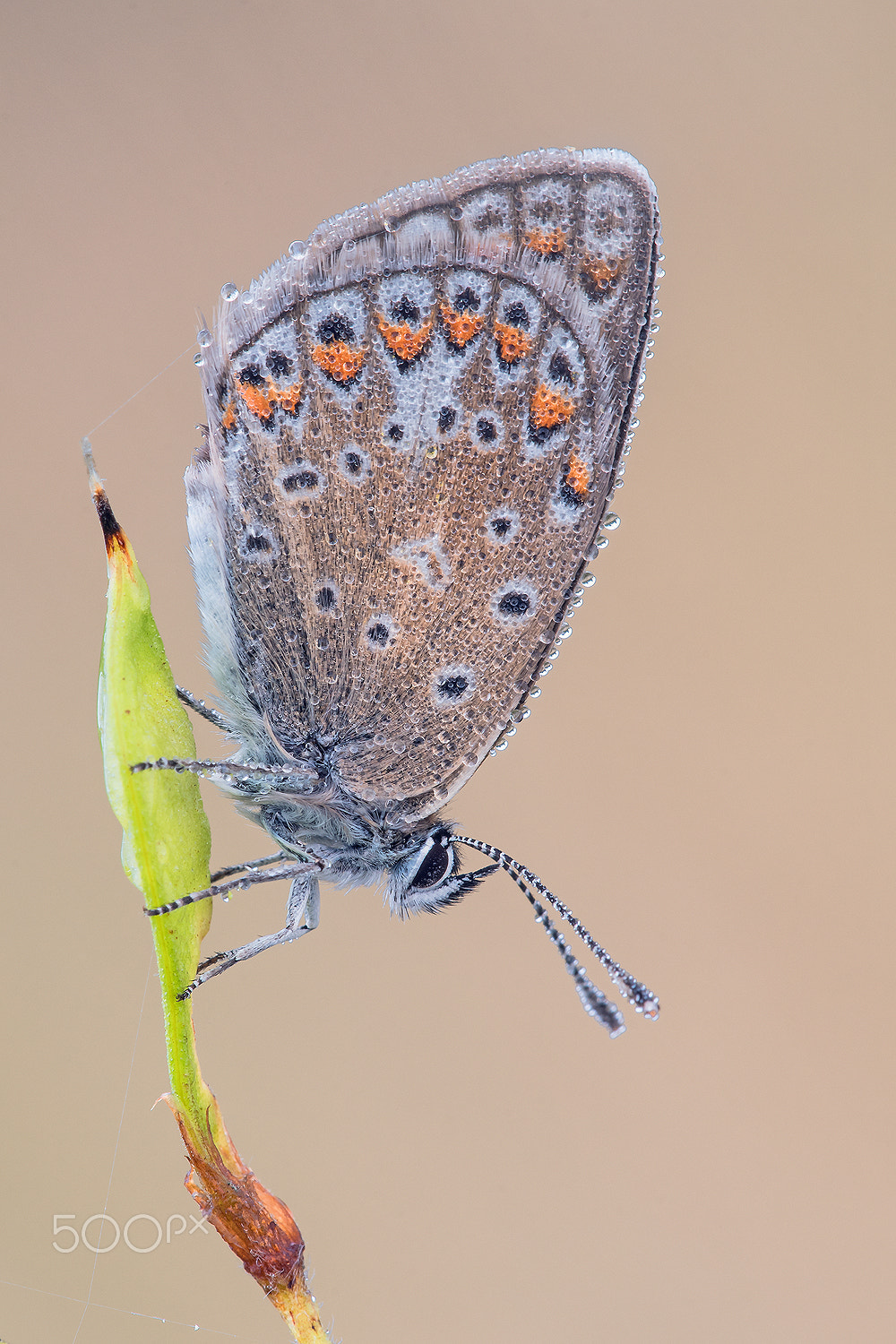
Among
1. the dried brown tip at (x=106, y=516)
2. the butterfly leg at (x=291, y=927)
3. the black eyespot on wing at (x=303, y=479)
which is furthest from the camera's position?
the black eyespot on wing at (x=303, y=479)

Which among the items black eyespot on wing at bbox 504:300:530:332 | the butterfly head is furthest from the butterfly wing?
the butterfly head

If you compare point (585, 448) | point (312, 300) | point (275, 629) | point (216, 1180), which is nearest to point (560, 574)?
point (585, 448)

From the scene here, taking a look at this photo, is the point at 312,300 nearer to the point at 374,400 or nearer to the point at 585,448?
the point at 374,400

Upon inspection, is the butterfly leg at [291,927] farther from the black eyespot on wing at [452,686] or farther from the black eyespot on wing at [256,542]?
the black eyespot on wing at [256,542]

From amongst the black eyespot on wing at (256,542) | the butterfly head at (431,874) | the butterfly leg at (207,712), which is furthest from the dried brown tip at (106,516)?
the butterfly head at (431,874)

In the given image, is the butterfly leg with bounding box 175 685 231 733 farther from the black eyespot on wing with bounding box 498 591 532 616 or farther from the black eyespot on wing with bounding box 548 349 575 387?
the black eyespot on wing with bounding box 548 349 575 387

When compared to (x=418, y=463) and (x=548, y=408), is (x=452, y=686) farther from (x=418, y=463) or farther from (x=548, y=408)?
(x=548, y=408)
